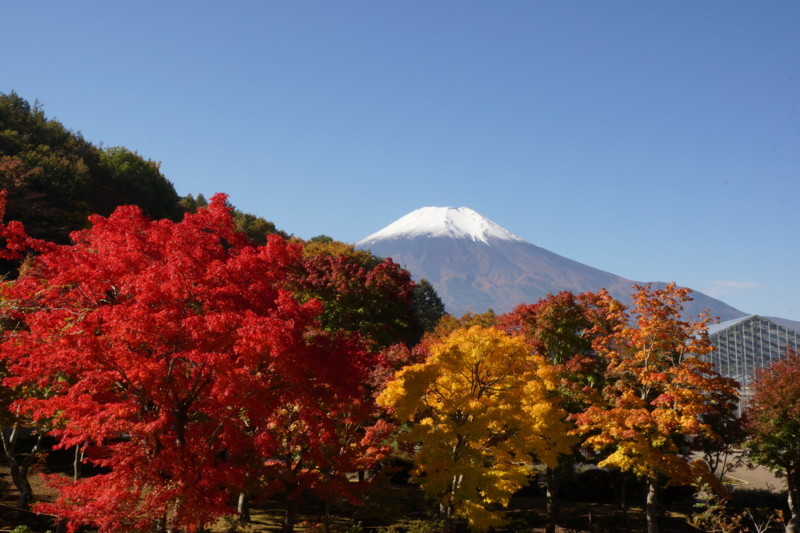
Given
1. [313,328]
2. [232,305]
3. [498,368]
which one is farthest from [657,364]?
[232,305]

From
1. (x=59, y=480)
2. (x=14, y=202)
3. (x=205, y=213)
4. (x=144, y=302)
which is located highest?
(x=14, y=202)

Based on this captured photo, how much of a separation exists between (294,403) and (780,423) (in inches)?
750

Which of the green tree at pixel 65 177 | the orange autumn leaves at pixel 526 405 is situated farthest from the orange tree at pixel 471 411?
the green tree at pixel 65 177

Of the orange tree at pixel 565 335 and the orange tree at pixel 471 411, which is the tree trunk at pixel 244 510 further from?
the orange tree at pixel 565 335

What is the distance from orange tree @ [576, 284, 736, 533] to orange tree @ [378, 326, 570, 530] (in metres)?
3.21

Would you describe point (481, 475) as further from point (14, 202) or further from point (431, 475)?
point (14, 202)

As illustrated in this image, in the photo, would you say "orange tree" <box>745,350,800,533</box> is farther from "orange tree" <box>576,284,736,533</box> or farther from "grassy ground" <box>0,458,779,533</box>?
"grassy ground" <box>0,458,779,533</box>

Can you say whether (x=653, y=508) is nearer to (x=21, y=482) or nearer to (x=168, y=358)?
(x=168, y=358)

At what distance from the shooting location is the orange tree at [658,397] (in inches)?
707

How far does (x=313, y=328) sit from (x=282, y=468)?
5.27 m

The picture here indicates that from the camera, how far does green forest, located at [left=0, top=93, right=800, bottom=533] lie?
11.0m

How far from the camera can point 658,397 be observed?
1816 centimetres

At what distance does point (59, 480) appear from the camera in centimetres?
1248

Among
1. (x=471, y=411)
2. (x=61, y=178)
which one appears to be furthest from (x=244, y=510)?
(x=61, y=178)
